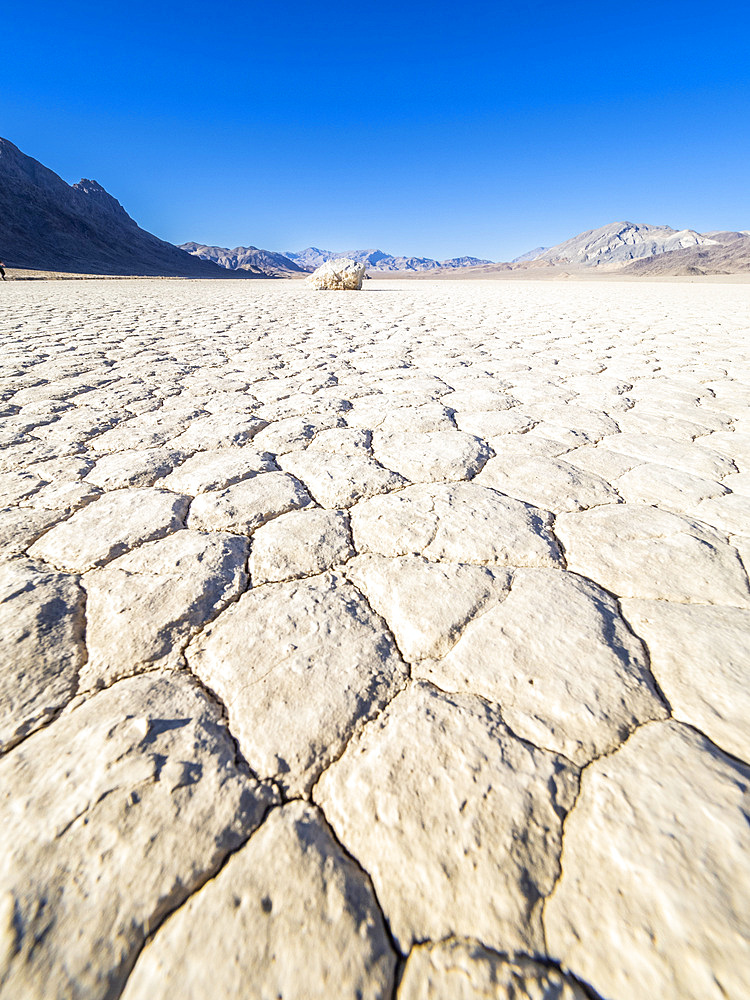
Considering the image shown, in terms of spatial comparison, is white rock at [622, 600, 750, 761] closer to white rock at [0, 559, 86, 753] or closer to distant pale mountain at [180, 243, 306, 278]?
white rock at [0, 559, 86, 753]

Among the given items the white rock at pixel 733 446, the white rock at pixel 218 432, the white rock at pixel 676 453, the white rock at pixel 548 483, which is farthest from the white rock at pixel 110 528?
the white rock at pixel 733 446

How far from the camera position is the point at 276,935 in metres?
0.45

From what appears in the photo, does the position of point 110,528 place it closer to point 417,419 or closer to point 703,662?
point 417,419

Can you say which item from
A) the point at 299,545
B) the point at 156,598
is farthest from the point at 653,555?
the point at 156,598

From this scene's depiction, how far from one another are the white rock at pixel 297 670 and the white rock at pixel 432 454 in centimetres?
60

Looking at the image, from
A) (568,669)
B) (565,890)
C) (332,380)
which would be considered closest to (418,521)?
(568,669)

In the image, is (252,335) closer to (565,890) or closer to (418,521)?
(418,521)

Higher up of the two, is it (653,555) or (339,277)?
(339,277)

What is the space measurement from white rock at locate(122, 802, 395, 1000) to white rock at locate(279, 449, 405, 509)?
859mm

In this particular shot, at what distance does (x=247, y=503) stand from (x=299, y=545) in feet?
0.92

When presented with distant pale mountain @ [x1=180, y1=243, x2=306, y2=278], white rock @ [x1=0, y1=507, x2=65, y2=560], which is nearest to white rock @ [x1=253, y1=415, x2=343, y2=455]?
white rock @ [x1=0, y1=507, x2=65, y2=560]

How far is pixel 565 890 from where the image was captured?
1.59 feet

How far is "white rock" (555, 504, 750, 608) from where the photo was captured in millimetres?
932

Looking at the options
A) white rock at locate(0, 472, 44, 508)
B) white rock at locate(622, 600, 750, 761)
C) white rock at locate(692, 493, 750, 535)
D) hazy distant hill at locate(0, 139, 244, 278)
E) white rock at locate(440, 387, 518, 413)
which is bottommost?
white rock at locate(622, 600, 750, 761)
